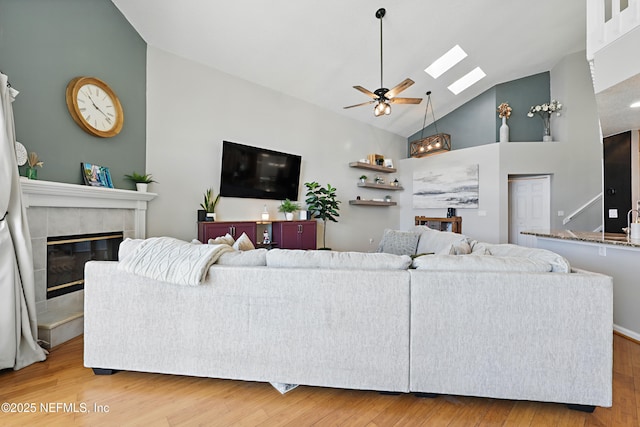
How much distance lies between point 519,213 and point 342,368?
19.3ft

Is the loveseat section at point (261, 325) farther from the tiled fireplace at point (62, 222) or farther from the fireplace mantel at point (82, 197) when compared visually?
the fireplace mantel at point (82, 197)

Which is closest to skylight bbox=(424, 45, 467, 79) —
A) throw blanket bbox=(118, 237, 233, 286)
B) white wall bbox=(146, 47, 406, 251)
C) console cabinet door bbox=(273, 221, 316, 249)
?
white wall bbox=(146, 47, 406, 251)

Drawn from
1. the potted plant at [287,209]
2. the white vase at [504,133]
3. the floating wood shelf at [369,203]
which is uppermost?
the white vase at [504,133]

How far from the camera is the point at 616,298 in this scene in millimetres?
2779

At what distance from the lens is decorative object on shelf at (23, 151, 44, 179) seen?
2.38 meters

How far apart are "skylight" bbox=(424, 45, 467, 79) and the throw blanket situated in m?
4.96

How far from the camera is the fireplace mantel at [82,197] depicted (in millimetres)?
2367

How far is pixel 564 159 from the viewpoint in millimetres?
5430

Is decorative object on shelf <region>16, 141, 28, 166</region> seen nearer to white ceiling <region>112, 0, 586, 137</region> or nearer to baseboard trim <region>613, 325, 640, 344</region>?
white ceiling <region>112, 0, 586, 137</region>

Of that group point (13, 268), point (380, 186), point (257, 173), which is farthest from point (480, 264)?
point (380, 186)

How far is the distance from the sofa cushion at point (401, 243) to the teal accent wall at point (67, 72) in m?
3.27

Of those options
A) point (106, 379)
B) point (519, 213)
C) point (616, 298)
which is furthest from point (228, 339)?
point (519, 213)

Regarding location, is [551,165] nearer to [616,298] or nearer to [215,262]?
[616,298]

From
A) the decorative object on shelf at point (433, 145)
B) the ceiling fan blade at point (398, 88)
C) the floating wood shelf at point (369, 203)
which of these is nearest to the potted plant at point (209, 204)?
the ceiling fan blade at point (398, 88)
